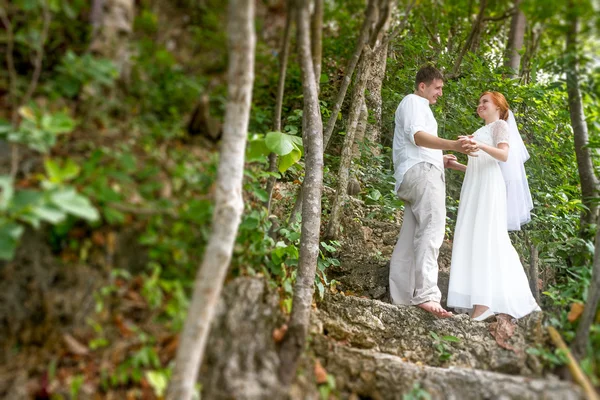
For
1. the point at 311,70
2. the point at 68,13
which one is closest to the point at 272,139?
the point at 311,70

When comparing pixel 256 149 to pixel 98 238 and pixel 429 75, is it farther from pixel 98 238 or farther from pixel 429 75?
pixel 429 75

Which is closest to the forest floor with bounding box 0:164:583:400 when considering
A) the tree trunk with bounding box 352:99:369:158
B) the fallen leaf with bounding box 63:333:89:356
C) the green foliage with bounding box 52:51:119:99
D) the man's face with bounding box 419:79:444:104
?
the fallen leaf with bounding box 63:333:89:356

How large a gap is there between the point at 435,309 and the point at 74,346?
2706 mm

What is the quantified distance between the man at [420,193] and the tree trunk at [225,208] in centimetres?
213

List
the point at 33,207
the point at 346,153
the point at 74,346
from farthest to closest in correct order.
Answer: the point at 346,153 → the point at 74,346 → the point at 33,207

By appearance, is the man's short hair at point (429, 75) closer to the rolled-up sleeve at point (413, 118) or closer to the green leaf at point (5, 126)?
the rolled-up sleeve at point (413, 118)

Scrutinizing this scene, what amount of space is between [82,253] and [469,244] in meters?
3.06

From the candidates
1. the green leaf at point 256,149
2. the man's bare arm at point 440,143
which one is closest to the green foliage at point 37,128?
the green leaf at point 256,149

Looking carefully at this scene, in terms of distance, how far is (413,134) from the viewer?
14.2 ft

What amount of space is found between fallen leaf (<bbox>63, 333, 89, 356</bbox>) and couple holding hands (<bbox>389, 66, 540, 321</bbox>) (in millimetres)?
2644

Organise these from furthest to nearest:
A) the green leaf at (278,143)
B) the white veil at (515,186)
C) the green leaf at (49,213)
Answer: the white veil at (515,186) → the green leaf at (278,143) → the green leaf at (49,213)

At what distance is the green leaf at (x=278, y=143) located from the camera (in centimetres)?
331

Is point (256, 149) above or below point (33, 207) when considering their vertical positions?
above

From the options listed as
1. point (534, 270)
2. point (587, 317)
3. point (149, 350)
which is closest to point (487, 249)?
point (534, 270)
